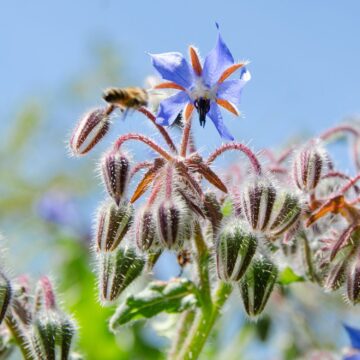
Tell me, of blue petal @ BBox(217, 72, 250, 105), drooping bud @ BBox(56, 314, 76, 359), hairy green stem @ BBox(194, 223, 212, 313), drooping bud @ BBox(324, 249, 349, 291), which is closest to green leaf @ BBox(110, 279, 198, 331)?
hairy green stem @ BBox(194, 223, 212, 313)

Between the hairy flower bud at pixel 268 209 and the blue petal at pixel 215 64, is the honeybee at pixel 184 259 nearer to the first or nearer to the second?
the hairy flower bud at pixel 268 209

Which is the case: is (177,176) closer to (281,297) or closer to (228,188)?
(228,188)

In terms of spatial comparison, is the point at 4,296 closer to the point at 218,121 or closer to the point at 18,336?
the point at 18,336

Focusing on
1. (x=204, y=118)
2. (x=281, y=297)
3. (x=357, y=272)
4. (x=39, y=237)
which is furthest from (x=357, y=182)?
(x=39, y=237)

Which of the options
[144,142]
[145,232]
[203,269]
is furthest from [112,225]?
[203,269]

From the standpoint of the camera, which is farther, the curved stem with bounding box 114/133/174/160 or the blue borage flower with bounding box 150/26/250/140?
the blue borage flower with bounding box 150/26/250/140

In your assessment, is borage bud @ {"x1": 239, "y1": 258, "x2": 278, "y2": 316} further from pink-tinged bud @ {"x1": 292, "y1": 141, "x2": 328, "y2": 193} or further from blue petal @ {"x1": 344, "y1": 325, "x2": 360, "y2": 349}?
blue petal @ {"x1": 344, "y1": 325, "x2": 360, "y2": 349}
